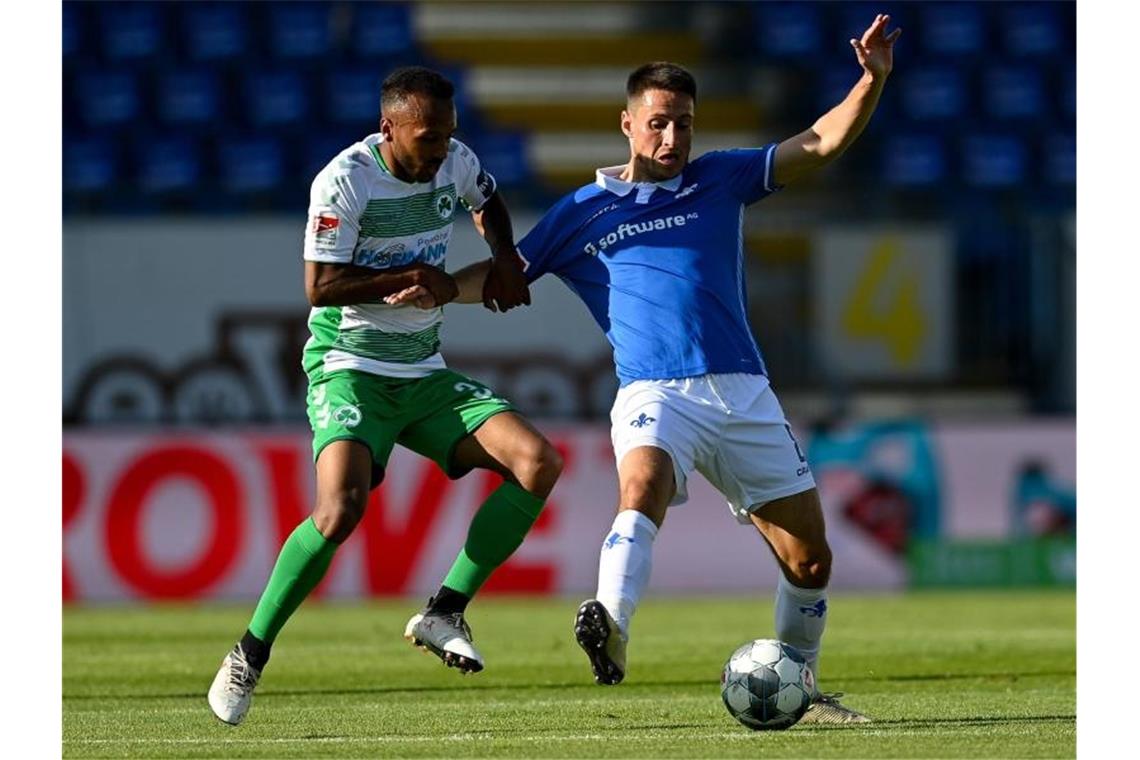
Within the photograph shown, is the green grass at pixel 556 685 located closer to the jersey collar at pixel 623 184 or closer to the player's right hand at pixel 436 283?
the player's right hand at pixel 436 283

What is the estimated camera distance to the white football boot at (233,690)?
6750mm

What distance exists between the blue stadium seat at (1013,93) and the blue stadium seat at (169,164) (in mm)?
7207

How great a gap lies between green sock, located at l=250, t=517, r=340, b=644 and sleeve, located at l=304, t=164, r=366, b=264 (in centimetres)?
→ 94

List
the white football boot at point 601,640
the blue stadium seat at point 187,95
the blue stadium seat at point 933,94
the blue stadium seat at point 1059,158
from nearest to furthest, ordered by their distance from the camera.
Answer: the white football boot at point 601,640, the blue stadium seat at point 1059,158, the blue stadium seat at point 187,95, the blue stadium seat at point 933,94

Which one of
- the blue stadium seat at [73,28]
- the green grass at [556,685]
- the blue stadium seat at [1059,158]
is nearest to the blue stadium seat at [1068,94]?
the blue stadium seat at [1059,158]

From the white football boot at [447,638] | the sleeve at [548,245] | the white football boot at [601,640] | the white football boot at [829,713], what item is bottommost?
the white football boot at [829,713]

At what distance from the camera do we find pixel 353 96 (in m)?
18.3

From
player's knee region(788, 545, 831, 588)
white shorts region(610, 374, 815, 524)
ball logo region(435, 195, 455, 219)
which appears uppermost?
ball logo region(435, 195, 455, 219)

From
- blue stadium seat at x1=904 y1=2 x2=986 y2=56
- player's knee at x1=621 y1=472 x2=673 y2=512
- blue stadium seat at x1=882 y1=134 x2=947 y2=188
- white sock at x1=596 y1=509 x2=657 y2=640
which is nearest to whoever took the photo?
white sock at x1=596 y1=509 x2=657 y2=640

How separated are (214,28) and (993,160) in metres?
7.21

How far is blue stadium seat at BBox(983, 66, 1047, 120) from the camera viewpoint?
18500 millimetres

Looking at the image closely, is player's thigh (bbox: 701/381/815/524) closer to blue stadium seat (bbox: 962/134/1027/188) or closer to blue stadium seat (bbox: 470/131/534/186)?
A: blue stadium seat (bbox: 470/131/534/186)

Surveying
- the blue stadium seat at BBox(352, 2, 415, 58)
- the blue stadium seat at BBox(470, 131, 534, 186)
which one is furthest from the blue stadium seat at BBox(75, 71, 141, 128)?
the blue stadium seat at BBox(470, 131, 534, 186)

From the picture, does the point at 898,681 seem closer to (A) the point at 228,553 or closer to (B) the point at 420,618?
(B) the point at 420,618
